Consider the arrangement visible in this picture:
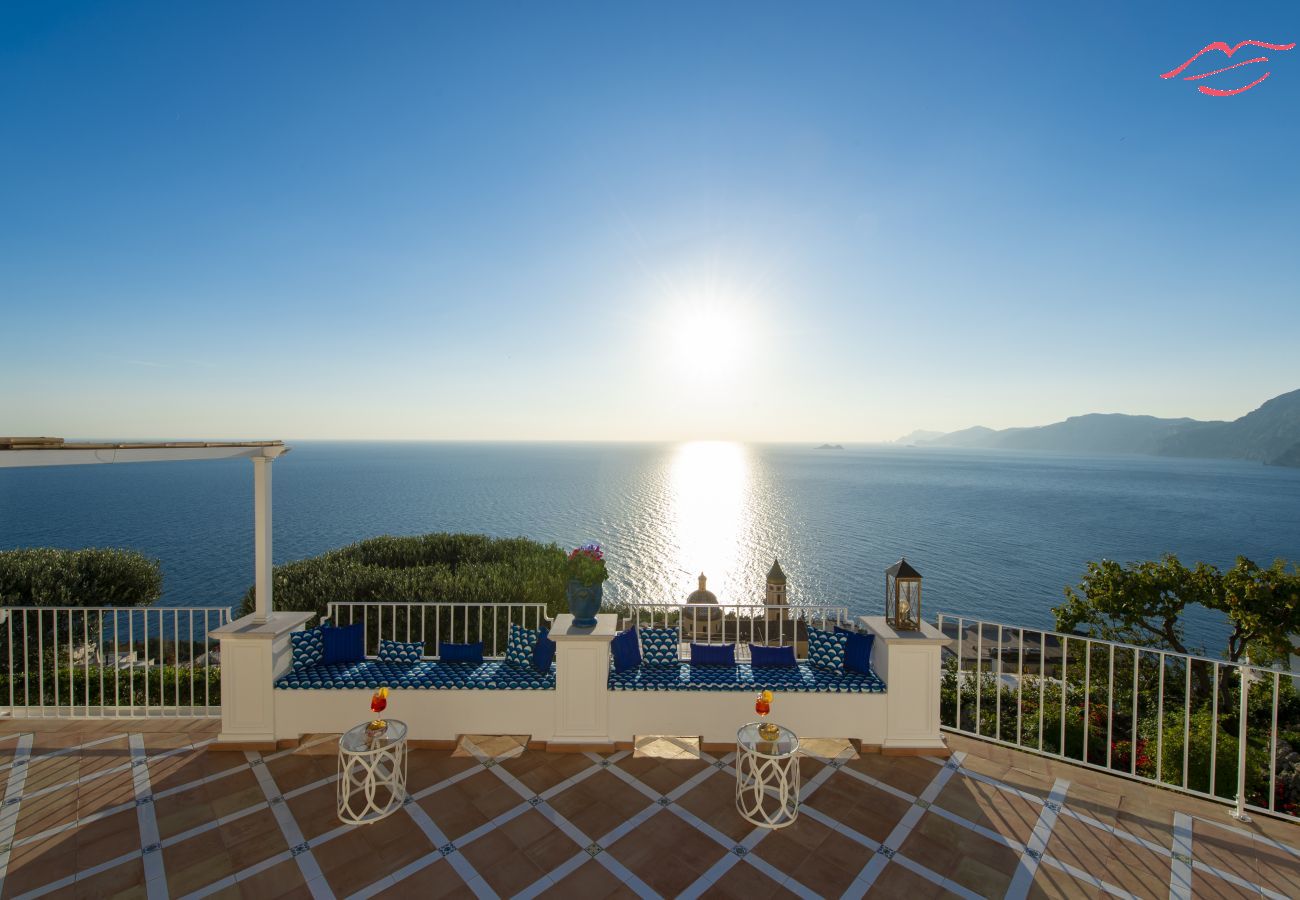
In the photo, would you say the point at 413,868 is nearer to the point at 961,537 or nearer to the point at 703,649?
the point at 703,649

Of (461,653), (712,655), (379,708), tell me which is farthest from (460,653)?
(712,655)

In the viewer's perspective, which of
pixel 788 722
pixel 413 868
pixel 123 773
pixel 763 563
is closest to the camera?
pixel 413 868

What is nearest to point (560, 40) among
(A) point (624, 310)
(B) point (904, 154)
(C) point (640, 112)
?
(C) point (640, 112)

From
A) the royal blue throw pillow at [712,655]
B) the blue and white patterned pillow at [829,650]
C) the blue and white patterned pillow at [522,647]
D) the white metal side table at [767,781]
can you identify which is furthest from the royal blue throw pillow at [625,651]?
the blue and white patterned pillow at [829,650]

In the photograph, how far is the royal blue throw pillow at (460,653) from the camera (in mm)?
5203

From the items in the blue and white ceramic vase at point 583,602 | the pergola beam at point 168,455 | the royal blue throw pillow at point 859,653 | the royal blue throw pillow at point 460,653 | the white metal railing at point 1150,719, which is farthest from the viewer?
the royal blue throw pillow at point 460,653

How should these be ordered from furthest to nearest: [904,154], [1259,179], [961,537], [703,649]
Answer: [961,537] → [1259,179] → [904,154] → [703,649]

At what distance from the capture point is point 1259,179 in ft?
37.1

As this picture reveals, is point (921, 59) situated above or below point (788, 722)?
above

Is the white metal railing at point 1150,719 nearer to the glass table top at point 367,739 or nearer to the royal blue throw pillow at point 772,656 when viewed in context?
the royal blue throw pillow at point 772,656

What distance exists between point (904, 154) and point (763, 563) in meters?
43.5

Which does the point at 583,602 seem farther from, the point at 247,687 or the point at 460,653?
the point at 247,687

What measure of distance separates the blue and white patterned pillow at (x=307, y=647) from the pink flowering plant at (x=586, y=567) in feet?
8.03

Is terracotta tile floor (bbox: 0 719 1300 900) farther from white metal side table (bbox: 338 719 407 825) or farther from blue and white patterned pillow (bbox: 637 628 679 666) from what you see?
blue and white patterned pillow (bbox: 637 628 679 666)
